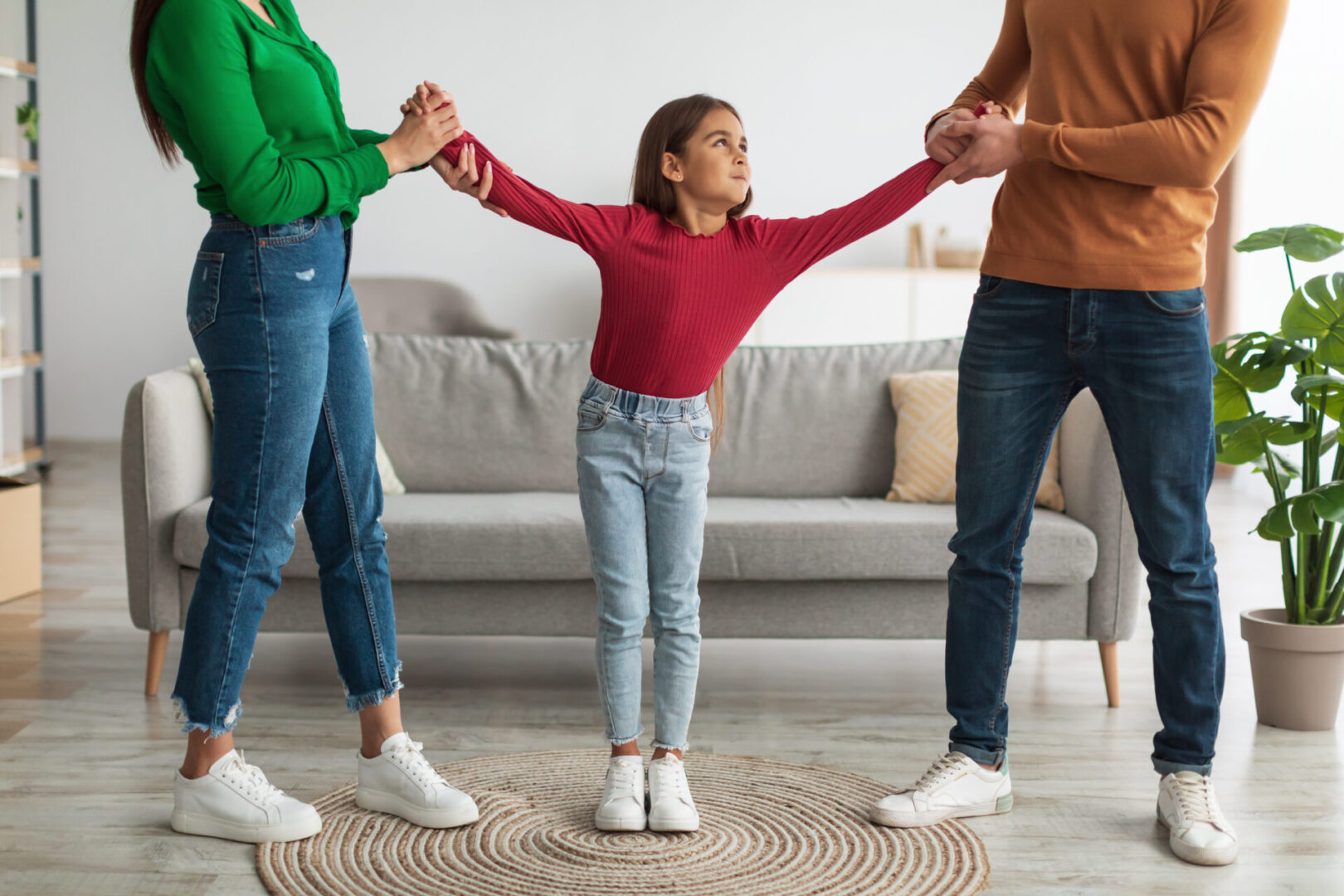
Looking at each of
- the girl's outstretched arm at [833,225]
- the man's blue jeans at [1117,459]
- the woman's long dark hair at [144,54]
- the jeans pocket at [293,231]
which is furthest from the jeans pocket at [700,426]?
the woman's long dark hair at [144,54]

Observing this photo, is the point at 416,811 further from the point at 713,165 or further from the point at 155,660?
the point at 713,165

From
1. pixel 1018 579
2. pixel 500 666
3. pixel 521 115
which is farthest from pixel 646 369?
pixel 521 115

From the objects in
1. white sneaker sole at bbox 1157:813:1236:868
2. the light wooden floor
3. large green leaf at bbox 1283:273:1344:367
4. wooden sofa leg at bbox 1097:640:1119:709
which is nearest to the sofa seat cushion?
wooden sofa leg at bbox 1097:640:1119:709

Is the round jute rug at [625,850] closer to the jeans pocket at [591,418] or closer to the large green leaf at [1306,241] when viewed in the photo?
the jeans pocket at [591,418]

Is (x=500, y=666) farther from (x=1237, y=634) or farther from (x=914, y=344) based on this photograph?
(x=1237, y=634)

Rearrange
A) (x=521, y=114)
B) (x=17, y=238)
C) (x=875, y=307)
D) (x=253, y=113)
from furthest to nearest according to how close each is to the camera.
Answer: (x=521, y=114), (x=875, y=307), (x=17, y=238), (x=253, y=113)

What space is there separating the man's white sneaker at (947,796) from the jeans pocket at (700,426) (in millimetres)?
637

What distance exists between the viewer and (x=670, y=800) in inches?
71.4

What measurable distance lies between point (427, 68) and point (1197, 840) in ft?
17.8

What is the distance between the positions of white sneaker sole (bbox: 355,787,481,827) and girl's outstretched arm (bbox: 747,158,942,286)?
94 centimetres

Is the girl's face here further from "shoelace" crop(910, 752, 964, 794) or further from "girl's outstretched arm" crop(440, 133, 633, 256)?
"shoelace" crop(910, 752, 964, 794)

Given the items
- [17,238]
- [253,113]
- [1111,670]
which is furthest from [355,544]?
[17,238]

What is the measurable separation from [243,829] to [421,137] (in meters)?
1.03

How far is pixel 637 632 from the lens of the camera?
1.80m
